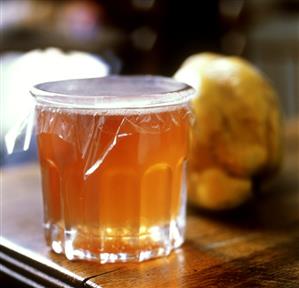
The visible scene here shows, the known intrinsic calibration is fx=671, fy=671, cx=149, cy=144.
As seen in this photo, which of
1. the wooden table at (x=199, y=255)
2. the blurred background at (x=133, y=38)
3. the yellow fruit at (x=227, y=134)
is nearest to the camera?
the wooden table at (x=199, y=255)

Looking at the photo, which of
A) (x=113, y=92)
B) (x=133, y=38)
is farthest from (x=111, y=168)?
(x=133, y=38)

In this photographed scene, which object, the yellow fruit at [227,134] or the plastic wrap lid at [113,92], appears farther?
the yellow fruit at [227,134]

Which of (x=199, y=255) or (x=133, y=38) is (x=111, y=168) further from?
(x=133, y=38)

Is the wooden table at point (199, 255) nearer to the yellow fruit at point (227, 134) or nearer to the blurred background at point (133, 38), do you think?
the yellow fruit at point (227, 134)

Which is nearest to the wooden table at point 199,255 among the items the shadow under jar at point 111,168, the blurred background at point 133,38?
the shadow under jar at point 111,168

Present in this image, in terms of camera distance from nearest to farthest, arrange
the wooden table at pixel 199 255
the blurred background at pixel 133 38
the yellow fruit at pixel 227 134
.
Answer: the wooden table at pixel 199 255
the yellow fruit at pixel 227 134
the blurred background at pixel 133 38

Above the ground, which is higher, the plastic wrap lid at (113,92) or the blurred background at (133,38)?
the plastic wrap lid at (113,92)
